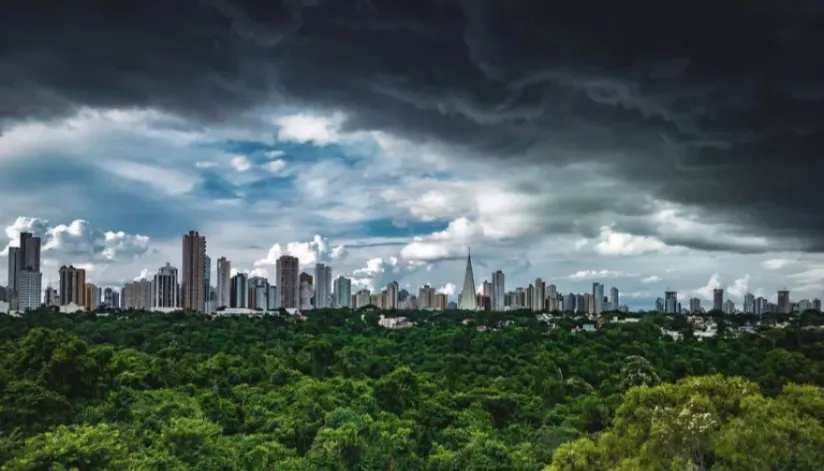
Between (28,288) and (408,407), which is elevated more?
(28,288)

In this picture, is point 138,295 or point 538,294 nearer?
point 138,295

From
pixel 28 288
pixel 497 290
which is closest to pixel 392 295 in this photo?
pixel 497 290

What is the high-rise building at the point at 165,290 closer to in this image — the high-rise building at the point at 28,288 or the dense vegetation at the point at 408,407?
the high-rise building at the point at 28,288

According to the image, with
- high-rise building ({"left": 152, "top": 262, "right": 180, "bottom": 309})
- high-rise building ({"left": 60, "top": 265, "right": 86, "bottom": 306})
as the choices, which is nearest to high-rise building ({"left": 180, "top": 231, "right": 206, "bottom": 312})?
high-rise building ({"left": 152, "top": 262, "right": 180, "bottom": 309})

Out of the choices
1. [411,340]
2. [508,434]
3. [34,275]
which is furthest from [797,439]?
[34,275]

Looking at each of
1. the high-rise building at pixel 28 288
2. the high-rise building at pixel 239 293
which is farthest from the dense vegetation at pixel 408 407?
the high-rise building at pixel 239 293

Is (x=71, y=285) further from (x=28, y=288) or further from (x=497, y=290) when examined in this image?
(x=497, y=290)
